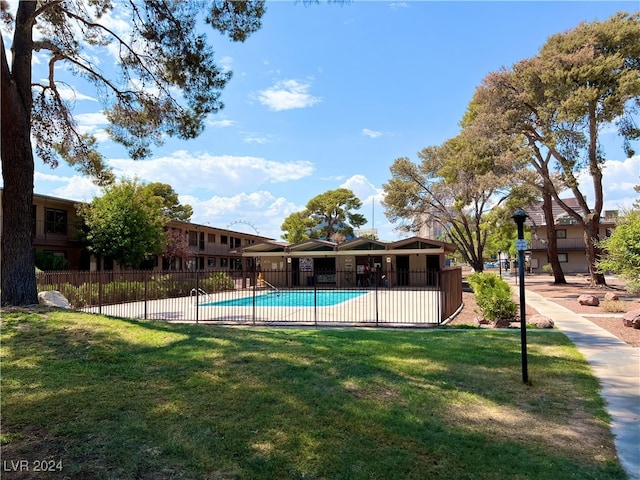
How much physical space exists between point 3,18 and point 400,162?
26.1 m

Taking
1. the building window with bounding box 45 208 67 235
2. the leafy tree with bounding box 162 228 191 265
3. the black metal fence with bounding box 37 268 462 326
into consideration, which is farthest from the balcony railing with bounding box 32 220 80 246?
the black metal fence with bounding box 37 268 462 326

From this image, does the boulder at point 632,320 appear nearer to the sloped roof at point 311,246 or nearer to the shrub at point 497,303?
the shrub at point 497,303

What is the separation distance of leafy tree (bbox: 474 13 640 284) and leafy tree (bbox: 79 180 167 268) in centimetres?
2027

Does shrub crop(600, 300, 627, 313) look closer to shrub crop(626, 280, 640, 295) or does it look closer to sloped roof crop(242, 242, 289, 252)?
shrub crop(626, 280, 640, 295)

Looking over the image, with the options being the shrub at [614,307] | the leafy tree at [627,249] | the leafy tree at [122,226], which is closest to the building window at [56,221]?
the leafy tree at [122,226]

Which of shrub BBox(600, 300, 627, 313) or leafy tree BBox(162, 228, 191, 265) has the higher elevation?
leafy tree BBox(162, 228, 191, 265)

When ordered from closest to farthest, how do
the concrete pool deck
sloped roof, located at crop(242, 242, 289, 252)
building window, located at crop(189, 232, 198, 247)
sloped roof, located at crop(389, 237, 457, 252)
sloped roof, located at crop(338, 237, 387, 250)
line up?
the concrete pool deck
sloped roof, located at crop(389, 237, 457, 252)
sloped roof, located at crop(338, 237, 387, 250)
sloped roof, located at crop(242, 242, 289, 252)
building window, located at crop(189, 232, 198, 247)

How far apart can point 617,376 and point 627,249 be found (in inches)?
168

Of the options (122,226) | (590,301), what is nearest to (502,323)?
(590,301)

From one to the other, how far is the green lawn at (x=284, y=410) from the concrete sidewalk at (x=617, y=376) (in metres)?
0.14

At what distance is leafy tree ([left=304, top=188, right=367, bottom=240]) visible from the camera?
5384 centimetres

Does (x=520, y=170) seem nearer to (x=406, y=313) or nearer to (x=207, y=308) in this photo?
(x=406, y=313)

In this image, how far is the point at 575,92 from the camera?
18.5 m

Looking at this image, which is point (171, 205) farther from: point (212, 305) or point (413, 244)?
point (212, 305)
